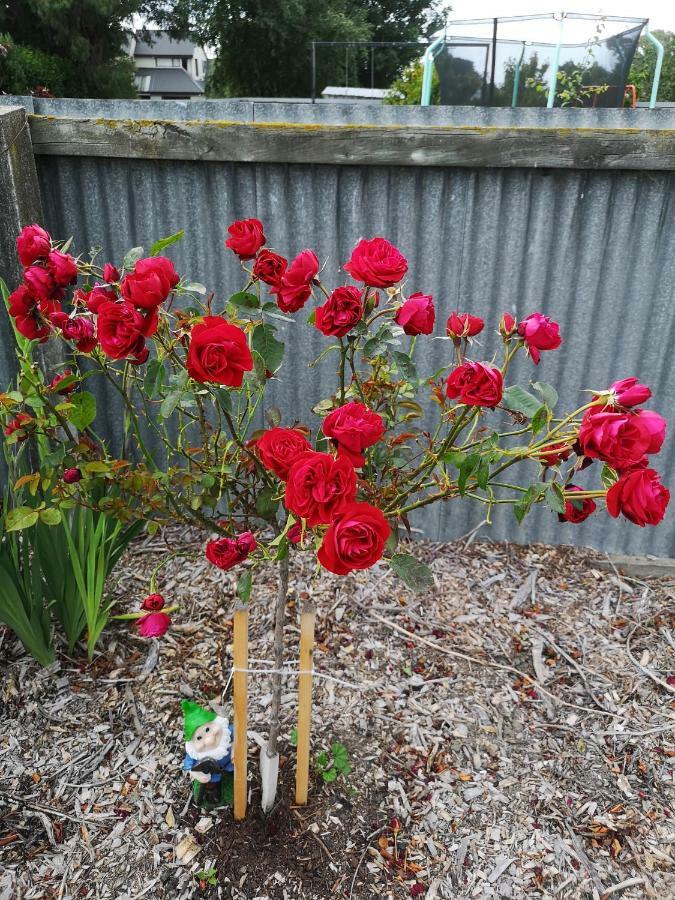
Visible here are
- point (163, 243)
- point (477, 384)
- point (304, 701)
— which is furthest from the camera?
point (304, 701)

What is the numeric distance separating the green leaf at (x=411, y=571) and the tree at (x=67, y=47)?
13.5m

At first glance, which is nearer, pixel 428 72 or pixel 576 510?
pixel 576 510

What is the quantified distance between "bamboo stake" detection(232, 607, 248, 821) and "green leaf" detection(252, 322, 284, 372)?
1.71 feet

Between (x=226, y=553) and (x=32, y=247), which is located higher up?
(x=32, y=247)

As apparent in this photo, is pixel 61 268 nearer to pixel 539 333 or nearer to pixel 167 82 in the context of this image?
pixel 539 333

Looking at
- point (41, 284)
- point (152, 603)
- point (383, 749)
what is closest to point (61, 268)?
point (41, 284)

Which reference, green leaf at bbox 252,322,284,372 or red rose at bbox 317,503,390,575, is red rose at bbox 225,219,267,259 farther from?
red rose at bbox 317,503,390,575

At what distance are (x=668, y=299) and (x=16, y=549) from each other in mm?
2419

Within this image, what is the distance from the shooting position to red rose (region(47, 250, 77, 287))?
1170mm

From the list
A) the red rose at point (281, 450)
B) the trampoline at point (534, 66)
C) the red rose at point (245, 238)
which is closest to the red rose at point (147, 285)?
the red rose at point (245, 238)

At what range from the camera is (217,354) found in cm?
99

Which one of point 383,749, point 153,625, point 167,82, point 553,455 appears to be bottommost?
point 383,749

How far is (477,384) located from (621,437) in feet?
0.73

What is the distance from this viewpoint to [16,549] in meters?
1.91
